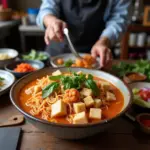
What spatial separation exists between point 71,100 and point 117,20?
113 cm

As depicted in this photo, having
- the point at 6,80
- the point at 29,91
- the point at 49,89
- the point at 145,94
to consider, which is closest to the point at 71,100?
the point at 49,89

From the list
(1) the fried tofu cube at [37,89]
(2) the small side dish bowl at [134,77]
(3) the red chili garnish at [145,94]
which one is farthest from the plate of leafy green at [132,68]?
(1) the fried tofu cube at [37,89]

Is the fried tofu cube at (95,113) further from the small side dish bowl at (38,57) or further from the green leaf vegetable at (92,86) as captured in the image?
the small side dish bowl at (38,57)

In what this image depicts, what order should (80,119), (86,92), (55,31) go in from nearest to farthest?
(80,119) < (86,92) < (55,31)

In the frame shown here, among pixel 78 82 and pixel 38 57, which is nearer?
pixel 78 82

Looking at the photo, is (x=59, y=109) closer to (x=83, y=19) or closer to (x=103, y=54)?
(x=103, y=54)

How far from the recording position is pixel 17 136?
0.88 meters

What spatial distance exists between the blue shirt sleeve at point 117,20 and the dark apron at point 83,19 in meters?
0.09

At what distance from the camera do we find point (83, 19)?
1.86 m

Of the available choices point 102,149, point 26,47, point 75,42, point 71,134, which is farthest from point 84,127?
point 26,47

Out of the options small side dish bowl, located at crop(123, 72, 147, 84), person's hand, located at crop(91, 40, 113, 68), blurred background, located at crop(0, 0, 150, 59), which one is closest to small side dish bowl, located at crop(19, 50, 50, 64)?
person's hand, located at crop(91, 40, 113, 68)

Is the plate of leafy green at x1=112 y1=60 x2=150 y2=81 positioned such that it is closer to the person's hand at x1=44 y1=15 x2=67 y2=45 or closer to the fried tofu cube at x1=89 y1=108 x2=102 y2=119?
the person's hand at x1=44 y1=15 x2=67 y2=45

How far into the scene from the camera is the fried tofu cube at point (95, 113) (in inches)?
32.5

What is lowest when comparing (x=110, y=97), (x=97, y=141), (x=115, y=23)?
(x=97, y=141)
